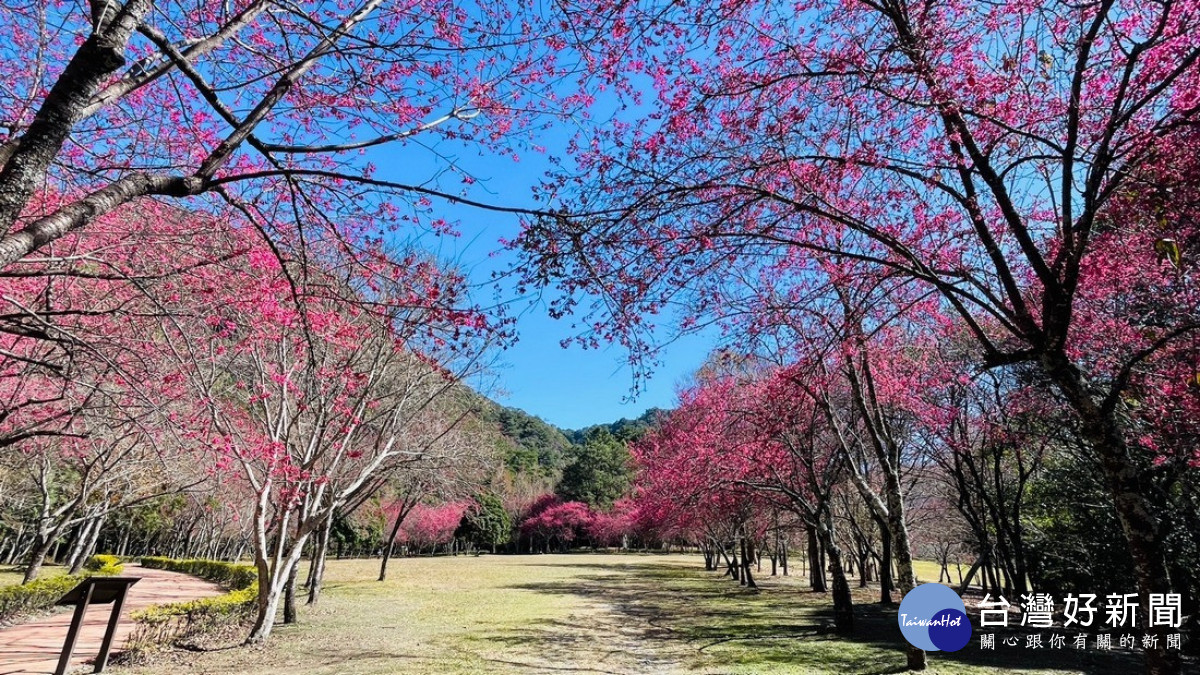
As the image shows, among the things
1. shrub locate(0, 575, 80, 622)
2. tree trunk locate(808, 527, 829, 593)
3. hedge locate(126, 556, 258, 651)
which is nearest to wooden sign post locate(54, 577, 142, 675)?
hedge locate(126, 556, 258, 651)

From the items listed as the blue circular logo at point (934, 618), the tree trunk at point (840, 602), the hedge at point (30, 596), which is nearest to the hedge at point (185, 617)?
the hedge at point (30, 596)

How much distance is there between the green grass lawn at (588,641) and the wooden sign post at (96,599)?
2.13ft

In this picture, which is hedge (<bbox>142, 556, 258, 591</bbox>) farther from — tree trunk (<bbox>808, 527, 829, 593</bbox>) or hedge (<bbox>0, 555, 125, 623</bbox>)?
tree trunk (<bbox>808, 527, 829, 593</bbox>)

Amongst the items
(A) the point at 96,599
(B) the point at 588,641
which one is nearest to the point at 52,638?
(A) the point at 96,599

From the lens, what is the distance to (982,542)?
15.0 meters

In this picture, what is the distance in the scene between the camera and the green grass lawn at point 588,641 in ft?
27.2

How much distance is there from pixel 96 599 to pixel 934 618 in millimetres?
11464

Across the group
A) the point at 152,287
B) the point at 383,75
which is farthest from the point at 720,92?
the point at 152,287

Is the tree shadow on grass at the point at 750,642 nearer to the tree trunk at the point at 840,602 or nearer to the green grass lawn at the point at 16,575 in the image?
the tree trunk at the point at 840,602

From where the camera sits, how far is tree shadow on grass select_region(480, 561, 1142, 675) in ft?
27.7

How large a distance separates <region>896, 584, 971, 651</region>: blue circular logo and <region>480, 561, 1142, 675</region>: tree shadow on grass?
548 mm

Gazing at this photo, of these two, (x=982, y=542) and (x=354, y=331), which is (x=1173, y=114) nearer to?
(x=354, y=331)

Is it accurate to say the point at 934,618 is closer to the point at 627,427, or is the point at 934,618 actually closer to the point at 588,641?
the point at 588,641

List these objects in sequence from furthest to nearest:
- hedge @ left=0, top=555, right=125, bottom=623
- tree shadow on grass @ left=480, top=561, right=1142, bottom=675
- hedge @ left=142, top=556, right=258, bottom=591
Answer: hedge @ left=142, top=556, right=258, bottom=591 < hedge @ left=0, top=555, right=125, bottom=623 < tree shadow on grass @ left=480, top=561, right=1142, bottom=675
